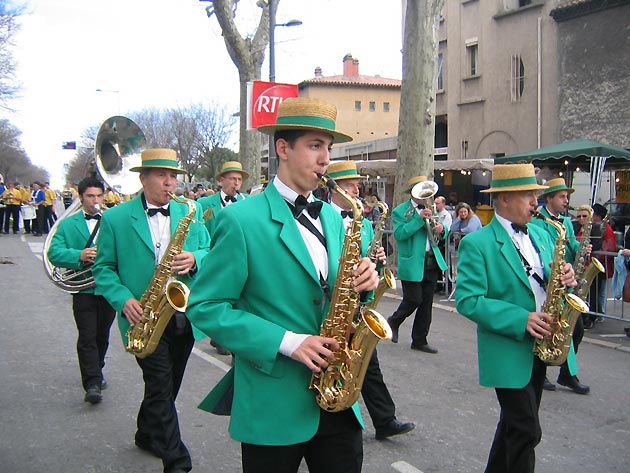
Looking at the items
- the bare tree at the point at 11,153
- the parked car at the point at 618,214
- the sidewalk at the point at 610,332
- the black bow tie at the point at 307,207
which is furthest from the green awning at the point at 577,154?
the bare tree at the point at 11,153

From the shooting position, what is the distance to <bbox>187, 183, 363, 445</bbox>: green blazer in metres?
2.43

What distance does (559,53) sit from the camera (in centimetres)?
2092

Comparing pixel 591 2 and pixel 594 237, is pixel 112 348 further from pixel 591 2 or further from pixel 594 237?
pixel 591 2

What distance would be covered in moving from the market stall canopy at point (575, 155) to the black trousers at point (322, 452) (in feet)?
37.2

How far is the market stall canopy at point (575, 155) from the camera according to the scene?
12.5 m

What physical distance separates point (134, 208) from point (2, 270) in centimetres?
1139

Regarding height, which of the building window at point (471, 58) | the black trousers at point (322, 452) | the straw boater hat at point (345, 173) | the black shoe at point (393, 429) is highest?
the building window at point (471, 58)

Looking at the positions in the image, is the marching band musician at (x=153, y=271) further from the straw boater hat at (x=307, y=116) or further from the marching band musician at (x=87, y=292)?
the straw boater hat at (x=307, y=116)

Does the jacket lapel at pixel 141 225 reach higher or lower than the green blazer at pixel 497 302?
higher

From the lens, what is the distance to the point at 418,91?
1257cm

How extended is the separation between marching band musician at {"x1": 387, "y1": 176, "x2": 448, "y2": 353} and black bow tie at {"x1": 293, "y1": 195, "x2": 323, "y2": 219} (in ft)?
14.8

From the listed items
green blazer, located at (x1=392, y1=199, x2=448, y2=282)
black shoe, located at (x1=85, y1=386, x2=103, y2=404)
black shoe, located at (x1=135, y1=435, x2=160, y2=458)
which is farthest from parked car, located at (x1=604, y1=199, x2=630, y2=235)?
black shoe, located at (x1=135, y1=435, x2=160, y2=458)

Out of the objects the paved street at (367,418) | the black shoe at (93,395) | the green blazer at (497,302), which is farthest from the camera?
the black shoe at (93,395)

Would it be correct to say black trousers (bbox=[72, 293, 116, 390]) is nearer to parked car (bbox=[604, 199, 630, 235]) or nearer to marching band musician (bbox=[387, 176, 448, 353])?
marching band musician (bbox=[387, 176, 448, 353])
